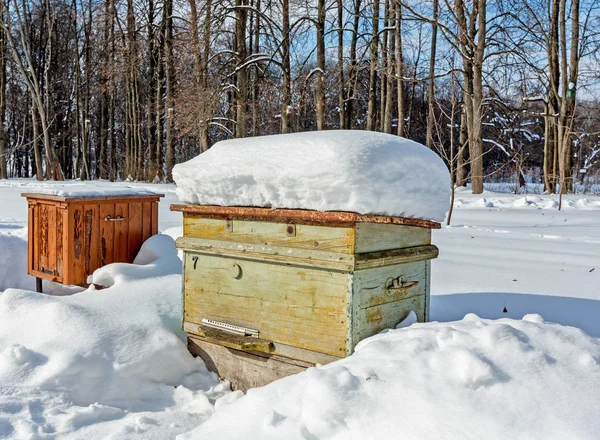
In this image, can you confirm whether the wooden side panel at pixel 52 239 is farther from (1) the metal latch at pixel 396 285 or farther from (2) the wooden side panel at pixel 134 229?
(1) the metal latch at pixel 396 285

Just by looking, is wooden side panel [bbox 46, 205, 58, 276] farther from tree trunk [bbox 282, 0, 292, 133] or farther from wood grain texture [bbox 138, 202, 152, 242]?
tree trunk [bbox 282, 0, 292, 133]

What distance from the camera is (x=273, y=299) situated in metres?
2.84

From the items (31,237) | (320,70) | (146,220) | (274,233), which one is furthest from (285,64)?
(274,233)

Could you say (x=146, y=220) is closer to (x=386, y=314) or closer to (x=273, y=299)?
(x=273, y=299)

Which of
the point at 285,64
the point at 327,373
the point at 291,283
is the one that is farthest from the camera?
the point at 285,64

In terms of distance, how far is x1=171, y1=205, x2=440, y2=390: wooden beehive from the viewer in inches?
101

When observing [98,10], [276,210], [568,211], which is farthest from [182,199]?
[98,10]

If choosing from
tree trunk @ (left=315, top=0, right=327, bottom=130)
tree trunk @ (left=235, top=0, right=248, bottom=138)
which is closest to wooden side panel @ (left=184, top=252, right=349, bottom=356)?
tree trunk @ (left=315, top=0, right=327, bottom=130)

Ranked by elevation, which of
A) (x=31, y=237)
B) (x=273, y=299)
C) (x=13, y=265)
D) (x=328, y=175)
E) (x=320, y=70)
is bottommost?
(x=13, y=265)

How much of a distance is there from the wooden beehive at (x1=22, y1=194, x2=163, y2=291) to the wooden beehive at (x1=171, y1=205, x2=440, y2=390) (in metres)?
1.77

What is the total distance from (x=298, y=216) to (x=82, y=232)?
8.92 ft

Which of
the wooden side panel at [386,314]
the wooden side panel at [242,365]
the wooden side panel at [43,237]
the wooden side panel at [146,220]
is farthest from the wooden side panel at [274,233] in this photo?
the wooden side panel at [43,237]

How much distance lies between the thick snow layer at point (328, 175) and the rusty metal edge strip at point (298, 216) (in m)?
0.03

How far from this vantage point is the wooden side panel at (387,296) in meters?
2.59
